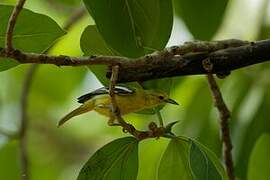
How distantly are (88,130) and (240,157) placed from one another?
2.73ft

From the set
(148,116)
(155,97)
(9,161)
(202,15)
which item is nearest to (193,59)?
(155,97)

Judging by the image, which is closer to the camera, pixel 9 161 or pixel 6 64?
pixel 6 64

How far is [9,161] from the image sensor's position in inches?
60.1

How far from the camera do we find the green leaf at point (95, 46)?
95cm

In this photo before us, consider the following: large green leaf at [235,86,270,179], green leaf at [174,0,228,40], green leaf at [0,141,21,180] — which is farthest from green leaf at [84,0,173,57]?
green leaf at [0,141,21,180]

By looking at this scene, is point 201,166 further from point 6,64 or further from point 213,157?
point 6,64

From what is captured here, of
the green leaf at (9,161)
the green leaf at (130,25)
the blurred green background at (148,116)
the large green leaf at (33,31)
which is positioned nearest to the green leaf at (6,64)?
the large green leaf at (33,31)

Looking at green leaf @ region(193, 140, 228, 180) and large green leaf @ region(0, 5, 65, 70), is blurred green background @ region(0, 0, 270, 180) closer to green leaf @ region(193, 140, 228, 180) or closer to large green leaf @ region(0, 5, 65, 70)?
green leaf @ region(193, 140, 228, 180)

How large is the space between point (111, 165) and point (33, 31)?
8.2 inches

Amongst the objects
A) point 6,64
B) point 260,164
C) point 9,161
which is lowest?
point 260,164

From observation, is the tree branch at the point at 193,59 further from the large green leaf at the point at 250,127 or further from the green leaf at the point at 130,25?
the large green leaf at the point at 250,127

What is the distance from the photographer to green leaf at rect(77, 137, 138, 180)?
0.93 m

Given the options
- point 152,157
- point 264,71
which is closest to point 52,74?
point 152,157

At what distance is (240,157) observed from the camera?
132 cm
